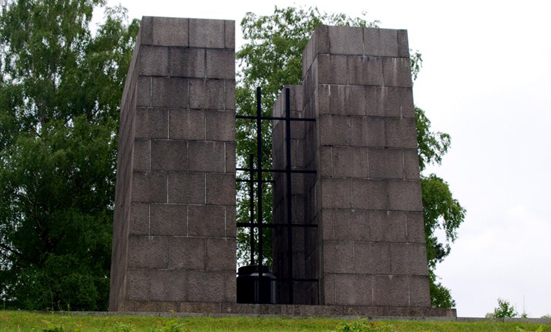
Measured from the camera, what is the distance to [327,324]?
1530 centimetres

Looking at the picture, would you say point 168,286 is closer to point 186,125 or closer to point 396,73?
point 186,125

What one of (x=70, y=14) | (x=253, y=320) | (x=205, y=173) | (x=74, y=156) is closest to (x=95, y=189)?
(x=74, y=156)

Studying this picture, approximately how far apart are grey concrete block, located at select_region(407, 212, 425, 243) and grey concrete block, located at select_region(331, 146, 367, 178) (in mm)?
1150

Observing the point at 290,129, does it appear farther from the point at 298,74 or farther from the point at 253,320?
the point at 298,74

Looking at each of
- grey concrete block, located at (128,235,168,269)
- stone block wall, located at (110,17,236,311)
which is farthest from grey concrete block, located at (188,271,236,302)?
grey concrete block, located at (128,235,168,269)

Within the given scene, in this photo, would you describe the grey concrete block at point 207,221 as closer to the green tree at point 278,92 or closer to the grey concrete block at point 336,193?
the grey concrete block at point 336,193

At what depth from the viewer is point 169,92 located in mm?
18188

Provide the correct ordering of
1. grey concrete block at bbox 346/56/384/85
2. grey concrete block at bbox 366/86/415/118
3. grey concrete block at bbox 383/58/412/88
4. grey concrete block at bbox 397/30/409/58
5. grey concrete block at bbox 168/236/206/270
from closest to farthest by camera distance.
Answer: grey concrete block at bbox 168/236/206/270 → grey concrete block at bbox 366/86/415/118 → grey concrete block at bbox 346/56/384/85 → grey concrete block at bbox 383/58/412/88 → grey concrete block at bbox 397/30/409/58

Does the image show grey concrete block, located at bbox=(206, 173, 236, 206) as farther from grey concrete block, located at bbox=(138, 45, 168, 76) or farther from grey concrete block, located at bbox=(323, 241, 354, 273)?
grey concrete block, located at bbox=(138, 45, 168, 76)

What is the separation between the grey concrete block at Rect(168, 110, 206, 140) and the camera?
1795 cm

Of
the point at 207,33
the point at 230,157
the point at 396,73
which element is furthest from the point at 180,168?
the point at 396,73

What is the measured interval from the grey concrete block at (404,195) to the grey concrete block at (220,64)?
3590mm

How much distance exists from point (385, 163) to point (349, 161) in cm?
68

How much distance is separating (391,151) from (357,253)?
2071 mm
